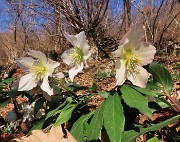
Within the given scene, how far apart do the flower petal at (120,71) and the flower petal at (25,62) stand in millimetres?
275

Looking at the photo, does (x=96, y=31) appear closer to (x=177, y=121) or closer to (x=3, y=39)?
(x=177, y=121)

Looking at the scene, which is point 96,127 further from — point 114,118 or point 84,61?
point 84,61

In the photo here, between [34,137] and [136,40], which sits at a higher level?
[136,40]

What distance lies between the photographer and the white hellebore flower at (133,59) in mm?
635

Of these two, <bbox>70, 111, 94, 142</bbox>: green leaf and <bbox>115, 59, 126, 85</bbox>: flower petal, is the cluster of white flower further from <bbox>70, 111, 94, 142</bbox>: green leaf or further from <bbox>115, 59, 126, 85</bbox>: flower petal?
<bbox>70, 111, 94, 142</bbox>: green leaf

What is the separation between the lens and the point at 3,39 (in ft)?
73.5

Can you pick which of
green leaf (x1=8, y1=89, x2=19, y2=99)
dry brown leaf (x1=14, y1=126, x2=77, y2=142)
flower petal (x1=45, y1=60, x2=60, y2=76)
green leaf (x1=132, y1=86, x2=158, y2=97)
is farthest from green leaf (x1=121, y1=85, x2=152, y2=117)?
green leaf (x1=8, y1=89, x2=19, y2=99)

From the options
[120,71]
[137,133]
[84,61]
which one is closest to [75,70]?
[84,61]

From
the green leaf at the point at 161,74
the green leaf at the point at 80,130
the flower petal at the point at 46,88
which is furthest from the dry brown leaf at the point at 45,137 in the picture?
the green leaf at the point at 161,74

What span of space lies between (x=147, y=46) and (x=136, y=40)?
0.03m

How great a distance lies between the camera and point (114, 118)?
569 mm

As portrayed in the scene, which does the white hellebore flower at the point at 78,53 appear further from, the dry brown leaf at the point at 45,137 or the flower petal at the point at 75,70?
the dry brown leaf at the point at 45,137

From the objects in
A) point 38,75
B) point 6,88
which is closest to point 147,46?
point 38,75

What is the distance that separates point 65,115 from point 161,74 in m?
0.25
